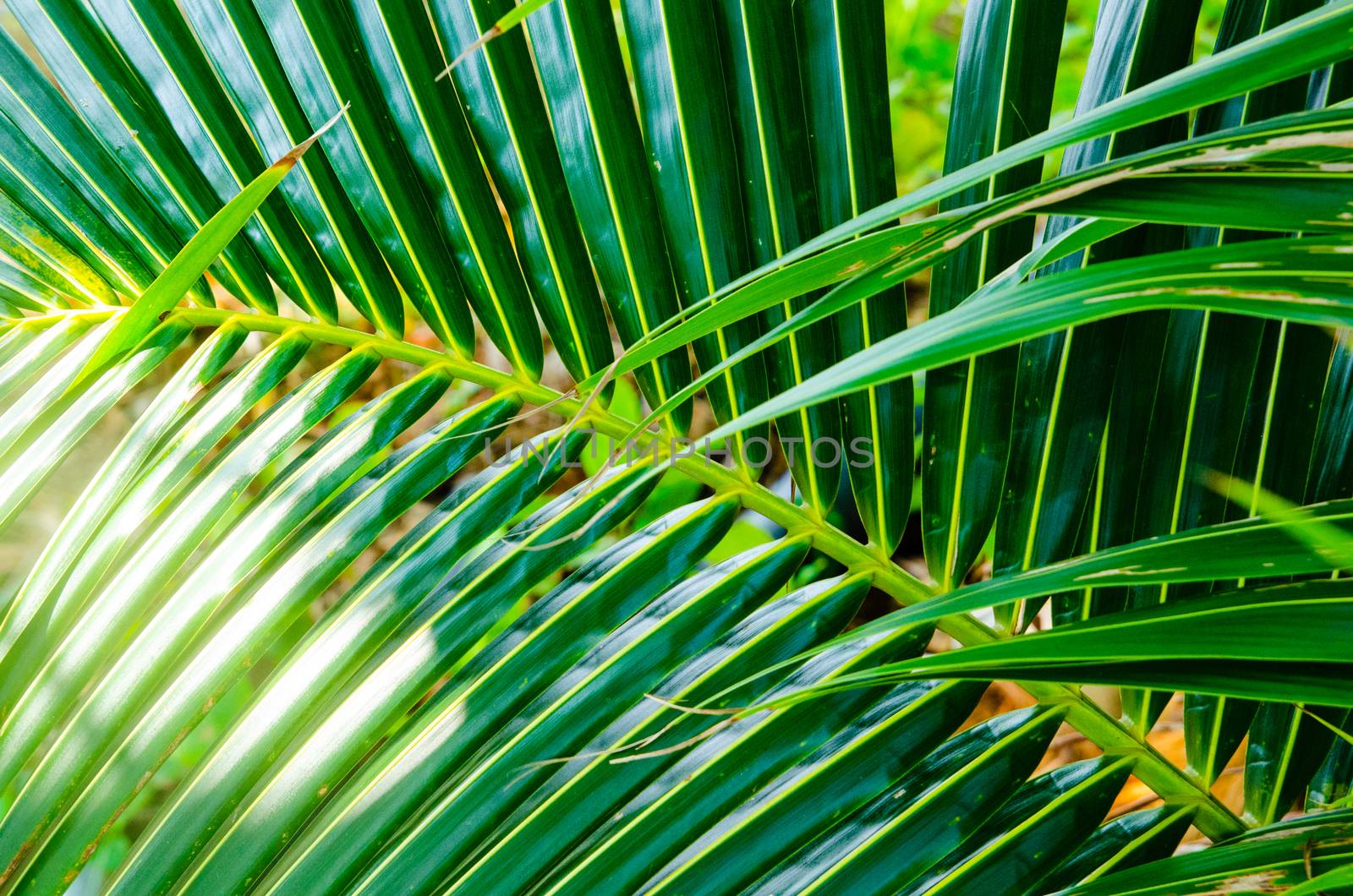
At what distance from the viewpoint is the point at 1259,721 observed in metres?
0.59

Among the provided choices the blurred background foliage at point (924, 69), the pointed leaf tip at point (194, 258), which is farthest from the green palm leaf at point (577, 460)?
the blurred background foliage at point (924, 69)

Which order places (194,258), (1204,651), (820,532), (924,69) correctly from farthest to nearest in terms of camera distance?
(924,69) → (820,532) → (194,258) → (1204,651)

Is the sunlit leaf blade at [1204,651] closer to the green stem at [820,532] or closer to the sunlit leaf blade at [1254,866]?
the sunlit leaf blade at [1254,866]

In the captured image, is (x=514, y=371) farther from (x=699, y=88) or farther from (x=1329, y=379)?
(x=1329, y=379)

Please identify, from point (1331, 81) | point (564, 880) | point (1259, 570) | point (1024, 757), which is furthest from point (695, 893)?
point (1331, 81)

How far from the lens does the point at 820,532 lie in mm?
653

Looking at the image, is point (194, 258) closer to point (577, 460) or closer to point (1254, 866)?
point (577, 460)

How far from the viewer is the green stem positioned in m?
0.59

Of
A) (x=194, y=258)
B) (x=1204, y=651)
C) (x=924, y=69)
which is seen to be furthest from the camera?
(x=924, y=69)

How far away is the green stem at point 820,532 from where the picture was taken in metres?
0.59

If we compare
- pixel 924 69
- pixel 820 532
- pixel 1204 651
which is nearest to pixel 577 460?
pixel 820 532

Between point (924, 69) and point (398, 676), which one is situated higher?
point (924, 69)

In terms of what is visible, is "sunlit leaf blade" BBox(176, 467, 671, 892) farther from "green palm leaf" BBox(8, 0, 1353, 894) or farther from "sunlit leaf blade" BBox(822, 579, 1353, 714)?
"sunlit leaf blade" BBox(822, 579, 1353, 714)

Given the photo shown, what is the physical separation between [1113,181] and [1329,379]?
38 centimetres
